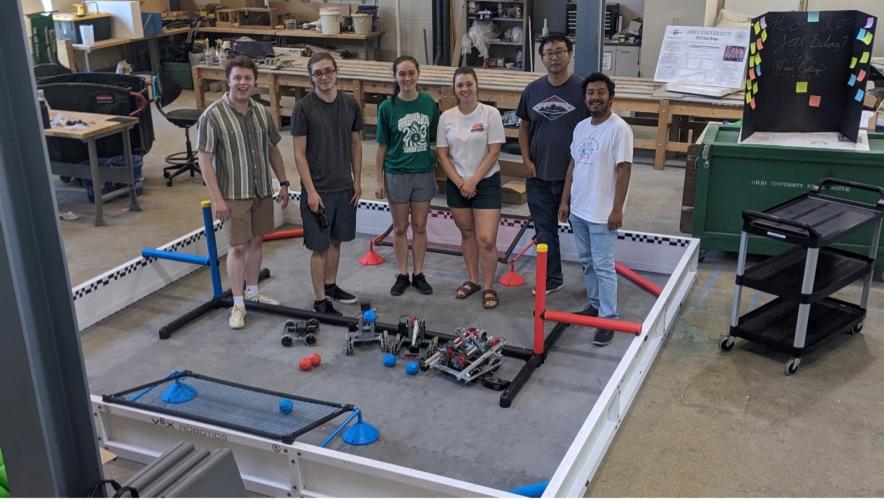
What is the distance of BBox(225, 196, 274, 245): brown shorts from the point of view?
5027mm

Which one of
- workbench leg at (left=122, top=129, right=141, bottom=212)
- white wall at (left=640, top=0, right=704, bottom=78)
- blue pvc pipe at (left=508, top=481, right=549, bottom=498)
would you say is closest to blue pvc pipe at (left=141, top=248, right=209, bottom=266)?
workbench leg at (left=122, top=129, right=141, bottom=212)

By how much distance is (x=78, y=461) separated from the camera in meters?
2.53

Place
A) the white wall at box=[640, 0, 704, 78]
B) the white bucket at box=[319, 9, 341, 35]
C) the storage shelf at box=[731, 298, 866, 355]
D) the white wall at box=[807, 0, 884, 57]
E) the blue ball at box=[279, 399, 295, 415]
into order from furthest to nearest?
the white bucket at box=[319, 9, 341, 35], the white wall at box=[640, 0, 704, 78], the white wall at box=[807, 0, 884, 57], the storage shelf at box=[731, 298, 866, 355], the blue ball at box=[279, 399, 295, 415]

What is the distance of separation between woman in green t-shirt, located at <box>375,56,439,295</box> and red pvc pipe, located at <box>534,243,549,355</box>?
1.12 metres

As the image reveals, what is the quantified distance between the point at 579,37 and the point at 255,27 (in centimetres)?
715

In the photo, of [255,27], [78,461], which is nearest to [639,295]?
[78,461]

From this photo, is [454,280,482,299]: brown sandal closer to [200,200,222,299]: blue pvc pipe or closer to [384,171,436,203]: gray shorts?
[384,171,436,203]: gray shorts

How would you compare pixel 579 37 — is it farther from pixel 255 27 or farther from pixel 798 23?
pixel 255 27

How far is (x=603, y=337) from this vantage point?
499 centimetres

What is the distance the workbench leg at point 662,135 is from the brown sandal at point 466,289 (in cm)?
348

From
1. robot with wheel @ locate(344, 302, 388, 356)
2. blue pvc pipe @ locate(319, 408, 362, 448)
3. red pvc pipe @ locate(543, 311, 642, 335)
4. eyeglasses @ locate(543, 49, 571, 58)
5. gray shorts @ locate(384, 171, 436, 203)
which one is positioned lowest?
blue pvc pipe @ locate(319, 408, 362, 448)

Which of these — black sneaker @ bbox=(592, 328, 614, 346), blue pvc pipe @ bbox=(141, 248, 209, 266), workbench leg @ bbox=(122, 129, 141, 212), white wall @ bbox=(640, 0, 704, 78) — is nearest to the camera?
black sneaker @ bbox=(592, 328, 614, 346)

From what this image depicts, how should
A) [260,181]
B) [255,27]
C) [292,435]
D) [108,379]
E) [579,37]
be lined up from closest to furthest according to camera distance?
[292,435]
[108,379]
[260,181]
[579,37]
[255,27]

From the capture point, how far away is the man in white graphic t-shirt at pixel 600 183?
457cm
